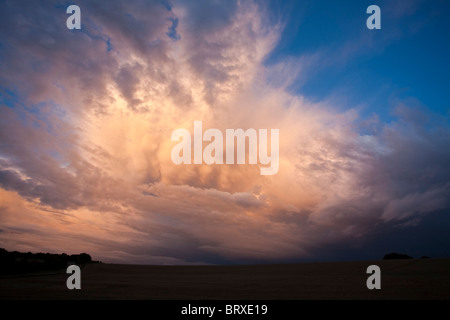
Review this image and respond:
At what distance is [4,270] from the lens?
39.2 metres

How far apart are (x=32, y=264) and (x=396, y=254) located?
3032 inches
